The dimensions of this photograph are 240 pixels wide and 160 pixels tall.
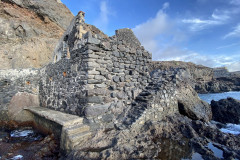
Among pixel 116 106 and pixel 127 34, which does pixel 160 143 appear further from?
pixel 127 34

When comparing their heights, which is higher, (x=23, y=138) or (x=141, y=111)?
(x=141, y=111)

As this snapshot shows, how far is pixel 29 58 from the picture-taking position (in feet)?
42.3

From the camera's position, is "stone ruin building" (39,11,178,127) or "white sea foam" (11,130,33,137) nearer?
"stone ruin building" (39,11,178,127)

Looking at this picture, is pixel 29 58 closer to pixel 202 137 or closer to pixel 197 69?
pixel 202 137

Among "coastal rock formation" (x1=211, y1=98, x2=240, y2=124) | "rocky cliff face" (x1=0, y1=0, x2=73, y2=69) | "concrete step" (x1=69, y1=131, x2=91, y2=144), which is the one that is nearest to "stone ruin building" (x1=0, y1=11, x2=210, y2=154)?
"concrete step" (x1=69, y1=131, x2=91, y2=144)

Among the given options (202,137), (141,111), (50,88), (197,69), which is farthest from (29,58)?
(197,69)

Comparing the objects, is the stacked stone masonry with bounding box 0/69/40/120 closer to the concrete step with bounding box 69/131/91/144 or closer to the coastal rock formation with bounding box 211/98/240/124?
the concrete step with bounding box 69/131/91/144

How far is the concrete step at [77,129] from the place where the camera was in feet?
10.1

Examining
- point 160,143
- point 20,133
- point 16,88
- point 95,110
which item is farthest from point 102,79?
point 16,88

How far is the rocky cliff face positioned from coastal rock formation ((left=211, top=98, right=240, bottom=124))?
15137 millimetres

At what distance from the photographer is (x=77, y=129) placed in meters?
3.19

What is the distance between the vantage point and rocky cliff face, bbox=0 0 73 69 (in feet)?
40.7

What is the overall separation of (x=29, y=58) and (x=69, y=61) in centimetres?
1117

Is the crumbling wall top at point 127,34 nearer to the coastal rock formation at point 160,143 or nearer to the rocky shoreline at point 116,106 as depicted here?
the rocky shoreline at point 116,106
